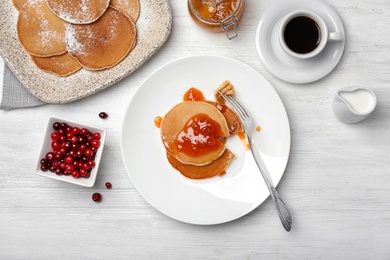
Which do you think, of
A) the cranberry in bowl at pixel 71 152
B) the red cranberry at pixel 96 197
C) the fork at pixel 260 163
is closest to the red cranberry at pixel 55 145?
the cranberry in bowl at pixel 71 152

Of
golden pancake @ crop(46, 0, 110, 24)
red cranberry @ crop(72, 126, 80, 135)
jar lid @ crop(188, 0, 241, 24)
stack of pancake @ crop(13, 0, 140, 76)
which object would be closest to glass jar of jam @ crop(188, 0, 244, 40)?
jar lid @ crop(188, 0, 241, 24)

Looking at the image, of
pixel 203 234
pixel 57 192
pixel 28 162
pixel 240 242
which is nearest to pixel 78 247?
pixel 57 192

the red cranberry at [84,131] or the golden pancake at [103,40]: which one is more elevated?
the golden pancake at [103,40]

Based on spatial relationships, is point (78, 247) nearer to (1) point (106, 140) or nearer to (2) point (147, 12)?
(1) point (106, 140)

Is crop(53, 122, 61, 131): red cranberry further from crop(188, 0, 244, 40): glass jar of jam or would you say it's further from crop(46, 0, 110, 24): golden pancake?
crop(188, 0, 244, 40): glass jar of jam

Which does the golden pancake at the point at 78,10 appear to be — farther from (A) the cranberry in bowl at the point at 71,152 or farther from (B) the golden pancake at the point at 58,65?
(A) the cranberry in bowl at the point at 71,152
